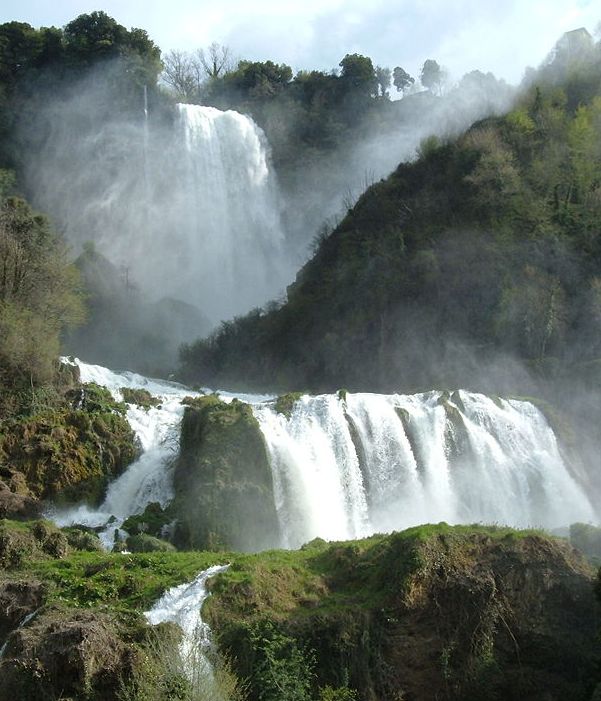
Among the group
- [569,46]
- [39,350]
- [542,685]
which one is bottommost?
[542,685]

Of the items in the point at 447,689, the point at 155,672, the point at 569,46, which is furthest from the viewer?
the point at 569,46

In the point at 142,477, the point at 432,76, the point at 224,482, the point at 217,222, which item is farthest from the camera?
the point at 432,76

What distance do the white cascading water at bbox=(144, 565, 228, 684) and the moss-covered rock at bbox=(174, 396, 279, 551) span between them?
716 cm

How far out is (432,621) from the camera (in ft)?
49.9

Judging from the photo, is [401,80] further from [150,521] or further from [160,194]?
[150,521]

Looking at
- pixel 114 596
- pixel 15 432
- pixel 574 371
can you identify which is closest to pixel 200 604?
pixel 114 596

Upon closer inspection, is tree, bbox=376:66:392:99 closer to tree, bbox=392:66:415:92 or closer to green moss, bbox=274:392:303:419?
tree, bbox=392:66:415:92

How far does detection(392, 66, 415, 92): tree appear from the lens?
317 feet

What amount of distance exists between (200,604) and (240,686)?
7.66ft

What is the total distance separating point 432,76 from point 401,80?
16.3 feet

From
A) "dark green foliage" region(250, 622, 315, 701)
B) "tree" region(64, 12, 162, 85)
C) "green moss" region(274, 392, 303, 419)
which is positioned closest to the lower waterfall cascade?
"green moss" region(274, 392, 303, 419)

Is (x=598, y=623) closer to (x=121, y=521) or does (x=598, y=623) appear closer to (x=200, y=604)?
(x=200, y=604)

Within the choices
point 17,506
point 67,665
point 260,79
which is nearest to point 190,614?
point 67,665

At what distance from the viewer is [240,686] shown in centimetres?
1359
